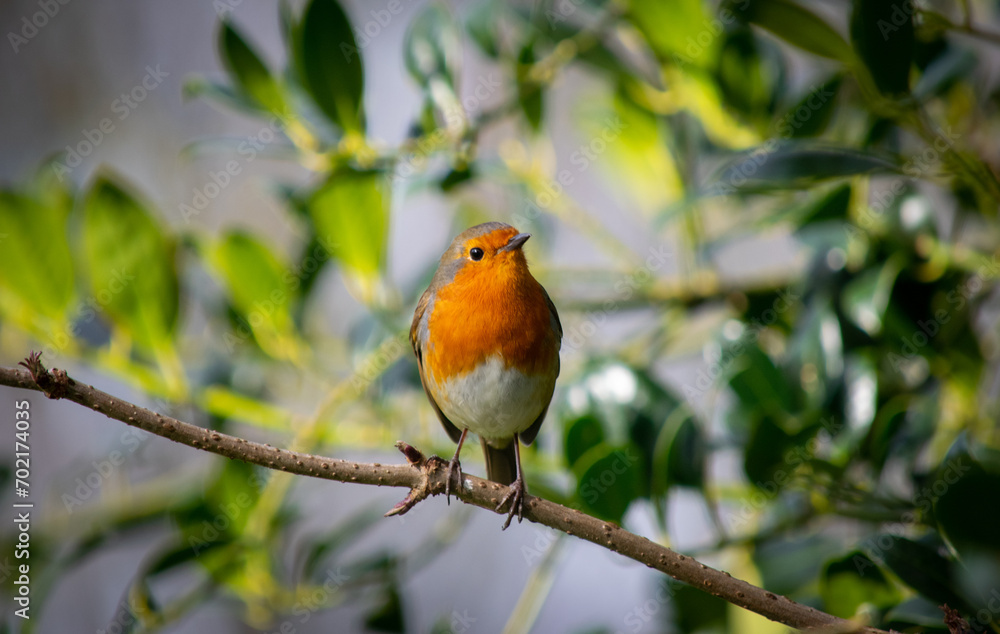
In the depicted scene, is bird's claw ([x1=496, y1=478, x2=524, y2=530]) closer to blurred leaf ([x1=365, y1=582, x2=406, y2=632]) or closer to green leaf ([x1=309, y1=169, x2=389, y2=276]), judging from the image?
blurred leaf ([x1=365, y1=582, x2=406, y2=632])

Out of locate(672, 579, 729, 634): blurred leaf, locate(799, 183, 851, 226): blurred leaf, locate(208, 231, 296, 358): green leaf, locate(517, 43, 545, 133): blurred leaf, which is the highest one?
locate(517, 43, 545, 133): blurred leaf

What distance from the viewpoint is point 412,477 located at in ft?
4.09

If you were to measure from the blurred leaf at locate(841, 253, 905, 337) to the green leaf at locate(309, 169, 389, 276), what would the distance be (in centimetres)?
105

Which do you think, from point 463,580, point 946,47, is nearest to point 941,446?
point 946,47

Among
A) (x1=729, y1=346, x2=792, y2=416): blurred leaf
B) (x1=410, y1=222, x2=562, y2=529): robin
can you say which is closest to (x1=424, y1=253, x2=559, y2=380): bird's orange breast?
(x1=410, y1=222, x2=562, y2=529): robin

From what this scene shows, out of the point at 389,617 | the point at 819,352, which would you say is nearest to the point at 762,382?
the point at 819,352

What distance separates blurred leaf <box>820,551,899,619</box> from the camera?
1395 millimetres

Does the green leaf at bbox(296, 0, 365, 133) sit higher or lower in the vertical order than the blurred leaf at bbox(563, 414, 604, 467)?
higher

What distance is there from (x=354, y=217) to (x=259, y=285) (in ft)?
1.18

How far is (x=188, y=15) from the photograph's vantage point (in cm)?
434

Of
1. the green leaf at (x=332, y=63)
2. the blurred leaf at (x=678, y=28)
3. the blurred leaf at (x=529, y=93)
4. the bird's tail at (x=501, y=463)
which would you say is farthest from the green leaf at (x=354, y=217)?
the blurred leaf at (x=678, y=28)

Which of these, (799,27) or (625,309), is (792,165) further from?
(625,309)

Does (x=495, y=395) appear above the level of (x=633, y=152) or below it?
below

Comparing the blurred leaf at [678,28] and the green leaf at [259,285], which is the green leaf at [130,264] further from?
the blurred leaf at [678,28]
